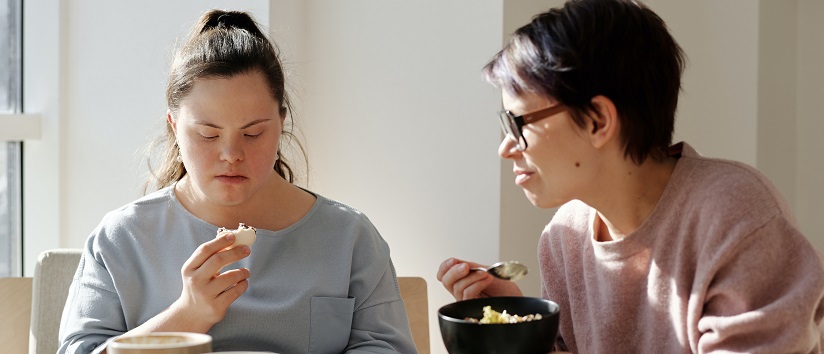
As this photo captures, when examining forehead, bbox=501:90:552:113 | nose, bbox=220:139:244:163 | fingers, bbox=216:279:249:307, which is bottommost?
fingers, bbox=216:279:249:307

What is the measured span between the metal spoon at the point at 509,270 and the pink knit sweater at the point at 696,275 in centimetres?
13

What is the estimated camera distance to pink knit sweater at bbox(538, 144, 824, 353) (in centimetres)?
111

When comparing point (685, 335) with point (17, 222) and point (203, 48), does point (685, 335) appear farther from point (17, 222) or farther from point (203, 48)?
point (17, 222)

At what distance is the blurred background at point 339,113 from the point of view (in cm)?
239

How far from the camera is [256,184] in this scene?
1.54 m

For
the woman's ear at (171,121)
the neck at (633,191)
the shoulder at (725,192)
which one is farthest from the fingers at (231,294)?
the shoulder at (725,192)

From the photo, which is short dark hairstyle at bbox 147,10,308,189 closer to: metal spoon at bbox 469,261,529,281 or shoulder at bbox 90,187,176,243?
shoulder at bbox 90,187,176,243

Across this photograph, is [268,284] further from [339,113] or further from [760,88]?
[760,88]

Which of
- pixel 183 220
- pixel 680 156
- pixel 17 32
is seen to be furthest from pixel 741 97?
pixel 17 32

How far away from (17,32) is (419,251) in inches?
48.9

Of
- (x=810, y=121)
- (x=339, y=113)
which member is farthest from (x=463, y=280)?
(x=810, y=121)

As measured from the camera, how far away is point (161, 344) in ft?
3.23

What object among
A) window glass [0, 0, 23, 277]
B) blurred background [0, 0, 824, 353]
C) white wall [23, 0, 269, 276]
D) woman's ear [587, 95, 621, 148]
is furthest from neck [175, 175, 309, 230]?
window glass [0, 0, 23, 277]

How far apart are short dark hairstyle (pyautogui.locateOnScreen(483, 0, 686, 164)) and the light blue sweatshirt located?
0.52 metres
